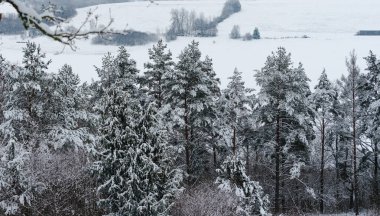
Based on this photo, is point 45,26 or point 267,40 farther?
Result: point 267,40

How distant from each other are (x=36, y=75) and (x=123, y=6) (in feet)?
590

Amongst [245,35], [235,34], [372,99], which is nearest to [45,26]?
[372,99]

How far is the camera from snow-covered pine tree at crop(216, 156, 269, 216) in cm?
2077

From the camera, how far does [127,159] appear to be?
18.3 metres

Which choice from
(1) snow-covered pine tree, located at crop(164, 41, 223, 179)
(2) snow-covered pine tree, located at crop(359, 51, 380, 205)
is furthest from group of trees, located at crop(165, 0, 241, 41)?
(1) snow-covered pine tree, located at crop(164, 41, 223, 179)

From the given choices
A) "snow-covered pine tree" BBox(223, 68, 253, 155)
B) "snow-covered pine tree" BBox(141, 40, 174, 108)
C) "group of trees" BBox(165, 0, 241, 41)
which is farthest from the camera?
"group of trees" BBox(165, 0, 241, 41)

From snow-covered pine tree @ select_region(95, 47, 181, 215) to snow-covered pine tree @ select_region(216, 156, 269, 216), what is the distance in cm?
353

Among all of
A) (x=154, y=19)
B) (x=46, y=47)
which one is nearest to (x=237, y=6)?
(x=154, y=19)

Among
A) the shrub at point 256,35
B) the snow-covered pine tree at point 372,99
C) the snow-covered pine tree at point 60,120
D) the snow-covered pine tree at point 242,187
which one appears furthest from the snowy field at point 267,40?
the snow-covered pine tree at point 242,187

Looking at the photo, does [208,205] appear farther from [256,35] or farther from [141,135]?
[256,35]

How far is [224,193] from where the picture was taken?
22.4 m

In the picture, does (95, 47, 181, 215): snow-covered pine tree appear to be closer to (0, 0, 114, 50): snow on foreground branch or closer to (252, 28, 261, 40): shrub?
(0, 0, 114, 50): snow on foreground branch

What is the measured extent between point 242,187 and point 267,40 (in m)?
127

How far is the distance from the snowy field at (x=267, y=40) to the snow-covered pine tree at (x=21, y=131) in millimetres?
67956
